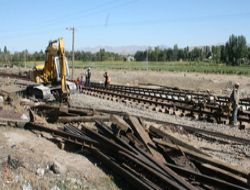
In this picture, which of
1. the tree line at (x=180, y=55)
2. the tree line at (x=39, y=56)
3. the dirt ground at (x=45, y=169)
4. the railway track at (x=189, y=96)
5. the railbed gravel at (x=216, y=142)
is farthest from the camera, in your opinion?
the tree line at (x=180, y=55)

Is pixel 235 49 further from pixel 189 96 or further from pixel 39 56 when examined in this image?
pixel 189 96

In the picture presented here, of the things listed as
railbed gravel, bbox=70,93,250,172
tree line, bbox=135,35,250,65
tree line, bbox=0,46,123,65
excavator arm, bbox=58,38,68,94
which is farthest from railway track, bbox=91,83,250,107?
tree line, bbox=135,35,250,65

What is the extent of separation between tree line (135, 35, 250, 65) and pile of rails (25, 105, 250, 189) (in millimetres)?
115104

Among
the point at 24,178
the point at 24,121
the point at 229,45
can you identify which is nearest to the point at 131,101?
the point at 24,121

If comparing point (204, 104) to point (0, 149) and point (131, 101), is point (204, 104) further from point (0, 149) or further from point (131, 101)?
point (0, 149)

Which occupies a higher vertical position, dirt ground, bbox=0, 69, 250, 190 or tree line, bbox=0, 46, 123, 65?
tree line, bbox=0, 46, 123, 65

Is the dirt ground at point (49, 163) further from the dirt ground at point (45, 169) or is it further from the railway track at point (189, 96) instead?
the railway track at point (189, 96)

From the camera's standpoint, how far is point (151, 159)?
30.0ft

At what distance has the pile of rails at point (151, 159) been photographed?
328 inches

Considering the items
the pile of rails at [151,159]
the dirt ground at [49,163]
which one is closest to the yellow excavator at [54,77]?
the dirt ground at [49,163]

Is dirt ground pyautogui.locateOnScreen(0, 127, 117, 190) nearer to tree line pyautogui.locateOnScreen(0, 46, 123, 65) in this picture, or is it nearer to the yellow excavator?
the yellow excavator

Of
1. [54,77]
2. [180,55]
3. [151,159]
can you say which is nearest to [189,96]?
[54,77]

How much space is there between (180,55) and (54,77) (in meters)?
148

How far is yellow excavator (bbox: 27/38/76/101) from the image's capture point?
22.0 meters
